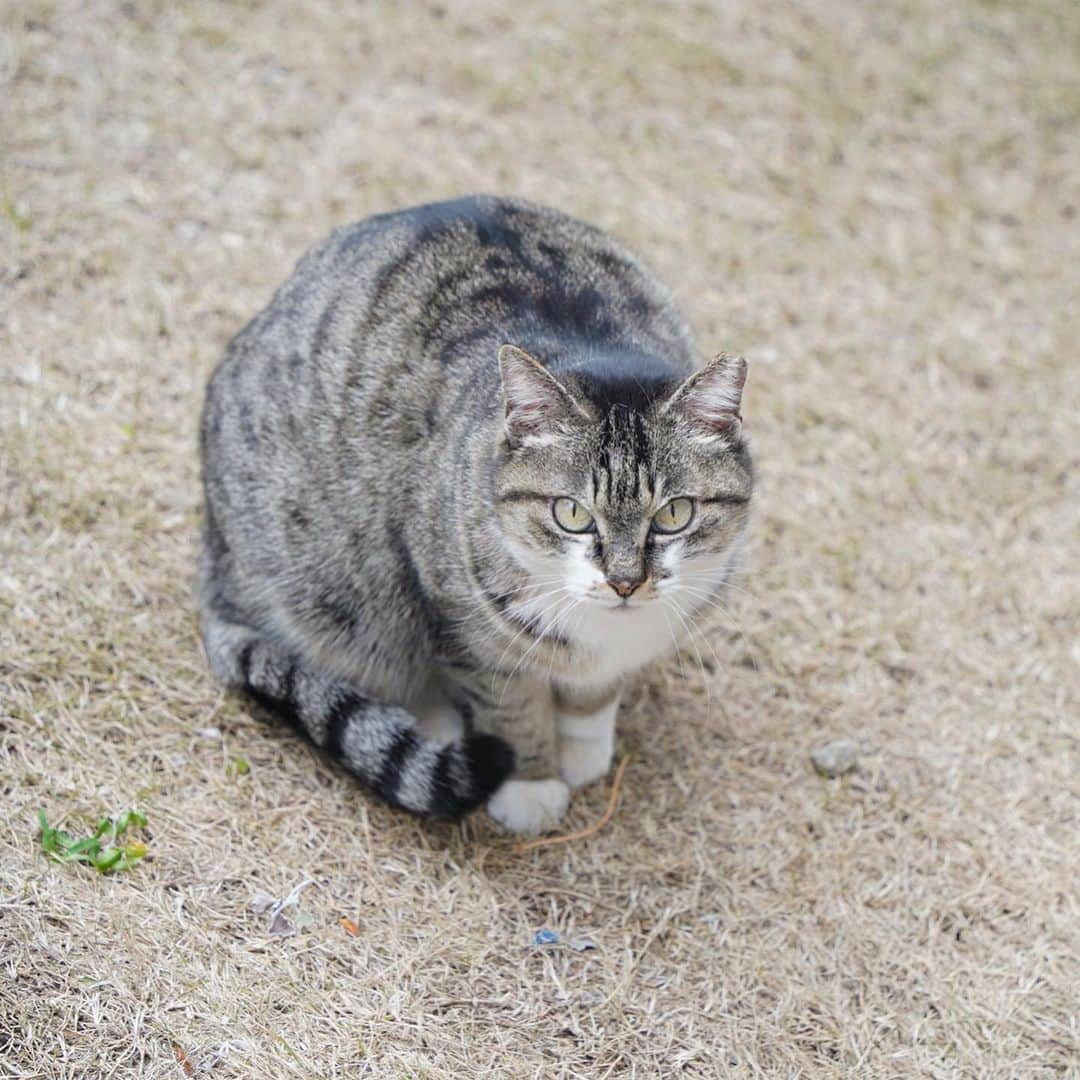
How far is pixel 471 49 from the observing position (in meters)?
5.80

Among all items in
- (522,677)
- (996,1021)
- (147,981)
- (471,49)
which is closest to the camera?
(147,981)

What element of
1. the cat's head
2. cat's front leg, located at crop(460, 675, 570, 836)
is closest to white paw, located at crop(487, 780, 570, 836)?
cat's front leg, located at crop(460, 675, 570, 836)

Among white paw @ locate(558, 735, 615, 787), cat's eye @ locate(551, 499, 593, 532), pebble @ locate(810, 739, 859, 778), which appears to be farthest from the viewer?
pebble @ locate(810, 739, 859, 778)

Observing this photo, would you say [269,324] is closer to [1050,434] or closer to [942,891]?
[942,891]

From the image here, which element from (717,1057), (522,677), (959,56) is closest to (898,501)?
(522,677)

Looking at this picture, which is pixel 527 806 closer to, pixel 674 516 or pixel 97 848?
pixel 674 516

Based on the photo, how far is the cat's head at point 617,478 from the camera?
9.50 feet

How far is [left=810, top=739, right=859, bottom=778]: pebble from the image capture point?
12.1 ft

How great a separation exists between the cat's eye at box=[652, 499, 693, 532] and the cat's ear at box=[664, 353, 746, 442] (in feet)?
0.58

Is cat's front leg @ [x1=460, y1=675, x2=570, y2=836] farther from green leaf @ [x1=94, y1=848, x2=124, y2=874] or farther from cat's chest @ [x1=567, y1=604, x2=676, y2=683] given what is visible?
green leaf @ [x1=94, y1=848, x2=124, y2=874]

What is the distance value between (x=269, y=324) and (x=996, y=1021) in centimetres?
264

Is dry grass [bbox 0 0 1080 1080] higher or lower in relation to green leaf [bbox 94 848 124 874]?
higher

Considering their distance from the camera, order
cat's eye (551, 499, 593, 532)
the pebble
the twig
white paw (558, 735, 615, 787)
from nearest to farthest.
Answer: cat's eye (551, 499, 593, 532)
the twig
white paw (558, 735, 615, 787)
the pebble

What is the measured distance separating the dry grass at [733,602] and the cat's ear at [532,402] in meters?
1.16
